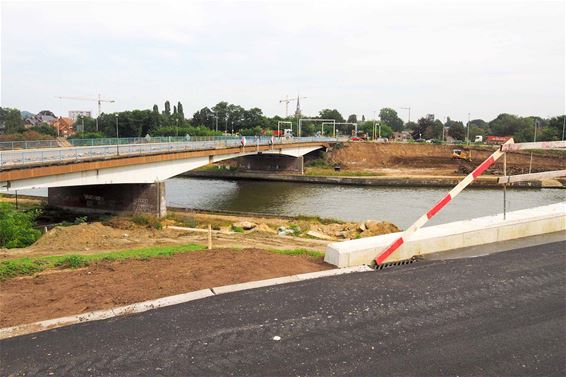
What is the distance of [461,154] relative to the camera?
6962cm

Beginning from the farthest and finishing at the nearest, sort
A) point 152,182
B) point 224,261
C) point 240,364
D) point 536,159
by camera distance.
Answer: point 536,159, point 152,182, point 224,261, point 240,364

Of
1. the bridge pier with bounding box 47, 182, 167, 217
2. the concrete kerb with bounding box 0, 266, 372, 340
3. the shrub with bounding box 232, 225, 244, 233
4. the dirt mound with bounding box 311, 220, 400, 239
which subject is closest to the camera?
the concrete kerb with bounding box 0, 266, 372, 340

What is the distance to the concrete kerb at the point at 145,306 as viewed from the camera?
526 cm

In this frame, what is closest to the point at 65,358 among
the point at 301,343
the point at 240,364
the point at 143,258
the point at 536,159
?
the point at 240,364

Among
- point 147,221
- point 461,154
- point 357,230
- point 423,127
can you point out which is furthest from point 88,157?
point 423,127

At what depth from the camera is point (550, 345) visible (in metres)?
4.75

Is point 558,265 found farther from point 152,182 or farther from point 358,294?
point 152,182

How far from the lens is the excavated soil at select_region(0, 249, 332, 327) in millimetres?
5938

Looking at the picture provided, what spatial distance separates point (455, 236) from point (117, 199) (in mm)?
26170

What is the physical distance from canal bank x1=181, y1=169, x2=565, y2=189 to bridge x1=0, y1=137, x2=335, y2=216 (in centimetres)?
1656

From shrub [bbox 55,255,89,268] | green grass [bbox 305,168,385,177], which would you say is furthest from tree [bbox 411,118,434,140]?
Result: shrub [bbox 55,255,89,268]

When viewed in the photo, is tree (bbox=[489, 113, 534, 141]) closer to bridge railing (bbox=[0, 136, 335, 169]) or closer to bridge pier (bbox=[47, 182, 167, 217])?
bridge railing (bbox=[0, 136, 335, 169])

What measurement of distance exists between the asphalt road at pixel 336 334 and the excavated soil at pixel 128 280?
2.08 feet

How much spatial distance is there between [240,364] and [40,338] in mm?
2431
